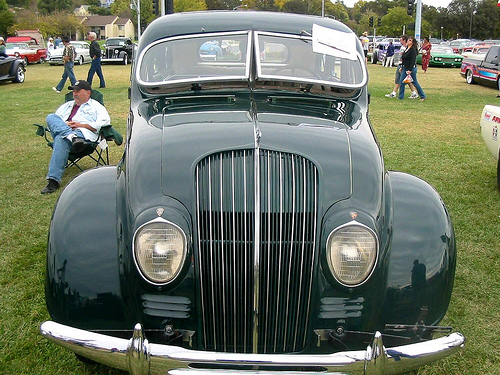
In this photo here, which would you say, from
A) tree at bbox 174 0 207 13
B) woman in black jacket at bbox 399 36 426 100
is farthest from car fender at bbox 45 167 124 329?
tree at bbox 174 0 207 13

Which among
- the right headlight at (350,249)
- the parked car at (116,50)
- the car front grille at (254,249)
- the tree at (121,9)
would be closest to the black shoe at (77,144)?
the car front grille at (254,249)

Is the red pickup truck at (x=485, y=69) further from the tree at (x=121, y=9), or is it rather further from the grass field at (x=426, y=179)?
the tree at (x=121, y=9)

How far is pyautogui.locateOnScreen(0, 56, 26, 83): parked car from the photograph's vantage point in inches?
749

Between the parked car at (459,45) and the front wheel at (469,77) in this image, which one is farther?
the parked car at (459,45)

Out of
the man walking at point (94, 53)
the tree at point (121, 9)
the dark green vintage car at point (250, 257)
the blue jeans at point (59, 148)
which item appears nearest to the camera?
the dark green vintage car at point (250, 257)

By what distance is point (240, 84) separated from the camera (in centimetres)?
371

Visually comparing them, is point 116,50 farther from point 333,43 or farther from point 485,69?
point 333,43

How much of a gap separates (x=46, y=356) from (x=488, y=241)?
3951 millimetres

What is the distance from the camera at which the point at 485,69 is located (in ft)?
59.2

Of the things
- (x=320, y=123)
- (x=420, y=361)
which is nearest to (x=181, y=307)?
(x=420, y=361)

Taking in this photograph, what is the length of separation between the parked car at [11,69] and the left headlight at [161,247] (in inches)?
738

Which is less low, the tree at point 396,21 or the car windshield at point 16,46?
the tree at point 396,21

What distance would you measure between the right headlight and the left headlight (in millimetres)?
710

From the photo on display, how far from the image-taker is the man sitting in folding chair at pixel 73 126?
6336 millimetres
